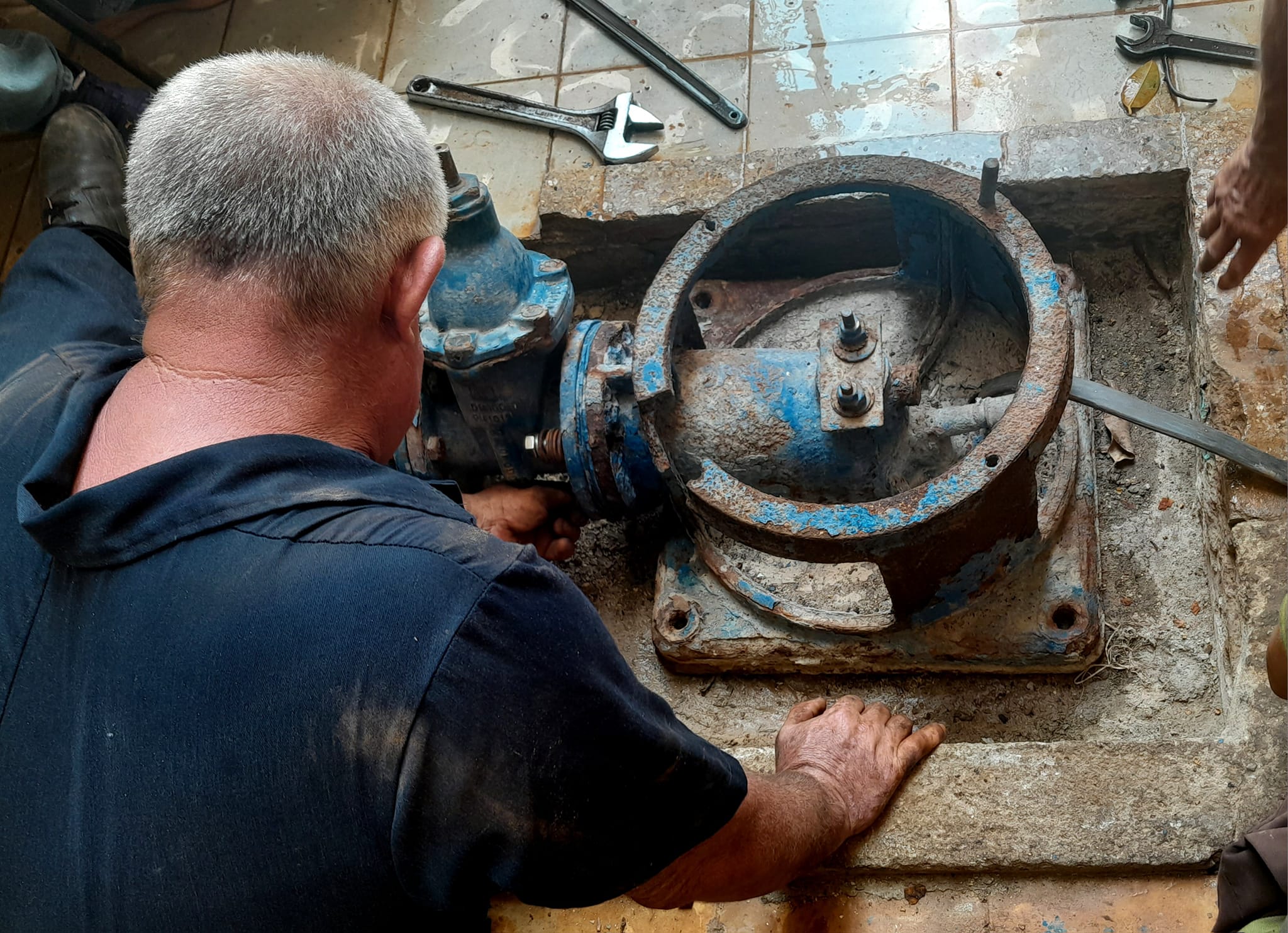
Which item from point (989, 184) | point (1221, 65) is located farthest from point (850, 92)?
point (989, 184)

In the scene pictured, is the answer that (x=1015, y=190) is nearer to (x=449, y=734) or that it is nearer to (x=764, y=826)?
(x=764, y=826)

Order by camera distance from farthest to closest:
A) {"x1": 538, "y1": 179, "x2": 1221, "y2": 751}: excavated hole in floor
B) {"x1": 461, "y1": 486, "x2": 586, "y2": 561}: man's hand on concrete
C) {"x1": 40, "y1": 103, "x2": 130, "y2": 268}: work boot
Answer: {"x1": 40, "y1": 103, "x2": 130, "y2": 268}: work boot → {"x1": 461, "y1": 486, "x2": 586, "y2": 561}: man's hand on concrete → {"x1": 538, "y1": 179, "x2": 1221, "y2": 751}: excavated hole in floor

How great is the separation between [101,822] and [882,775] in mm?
1071

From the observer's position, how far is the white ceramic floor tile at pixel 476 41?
2.75 meters

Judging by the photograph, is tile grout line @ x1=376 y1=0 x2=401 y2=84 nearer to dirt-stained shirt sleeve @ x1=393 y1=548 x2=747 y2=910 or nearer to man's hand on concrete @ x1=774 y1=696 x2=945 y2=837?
man's hand on concrete @ x1=774 y1=696 x2=945 y2=837

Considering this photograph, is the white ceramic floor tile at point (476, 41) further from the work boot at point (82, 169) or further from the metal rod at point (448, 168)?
the metal rod at point (448, 168)

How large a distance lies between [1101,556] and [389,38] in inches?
87.3

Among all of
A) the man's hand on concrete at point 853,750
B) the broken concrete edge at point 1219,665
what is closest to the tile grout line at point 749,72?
the broken concrete edge at point 1219,665

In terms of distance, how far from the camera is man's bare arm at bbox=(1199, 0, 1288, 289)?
123 cm

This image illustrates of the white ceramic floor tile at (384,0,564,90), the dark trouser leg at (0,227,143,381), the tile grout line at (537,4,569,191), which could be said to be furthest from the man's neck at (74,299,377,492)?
the white ceramic floor tile at (384,0,564,90)

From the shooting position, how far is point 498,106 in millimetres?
2654

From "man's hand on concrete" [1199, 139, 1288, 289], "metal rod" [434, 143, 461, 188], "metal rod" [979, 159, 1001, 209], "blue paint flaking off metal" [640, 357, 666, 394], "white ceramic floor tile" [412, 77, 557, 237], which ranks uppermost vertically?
"white ceramic floor tile" [412, 77, 557, 237]

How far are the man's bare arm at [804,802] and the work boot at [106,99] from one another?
2307mm

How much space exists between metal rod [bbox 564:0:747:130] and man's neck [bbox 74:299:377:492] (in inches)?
62.5
